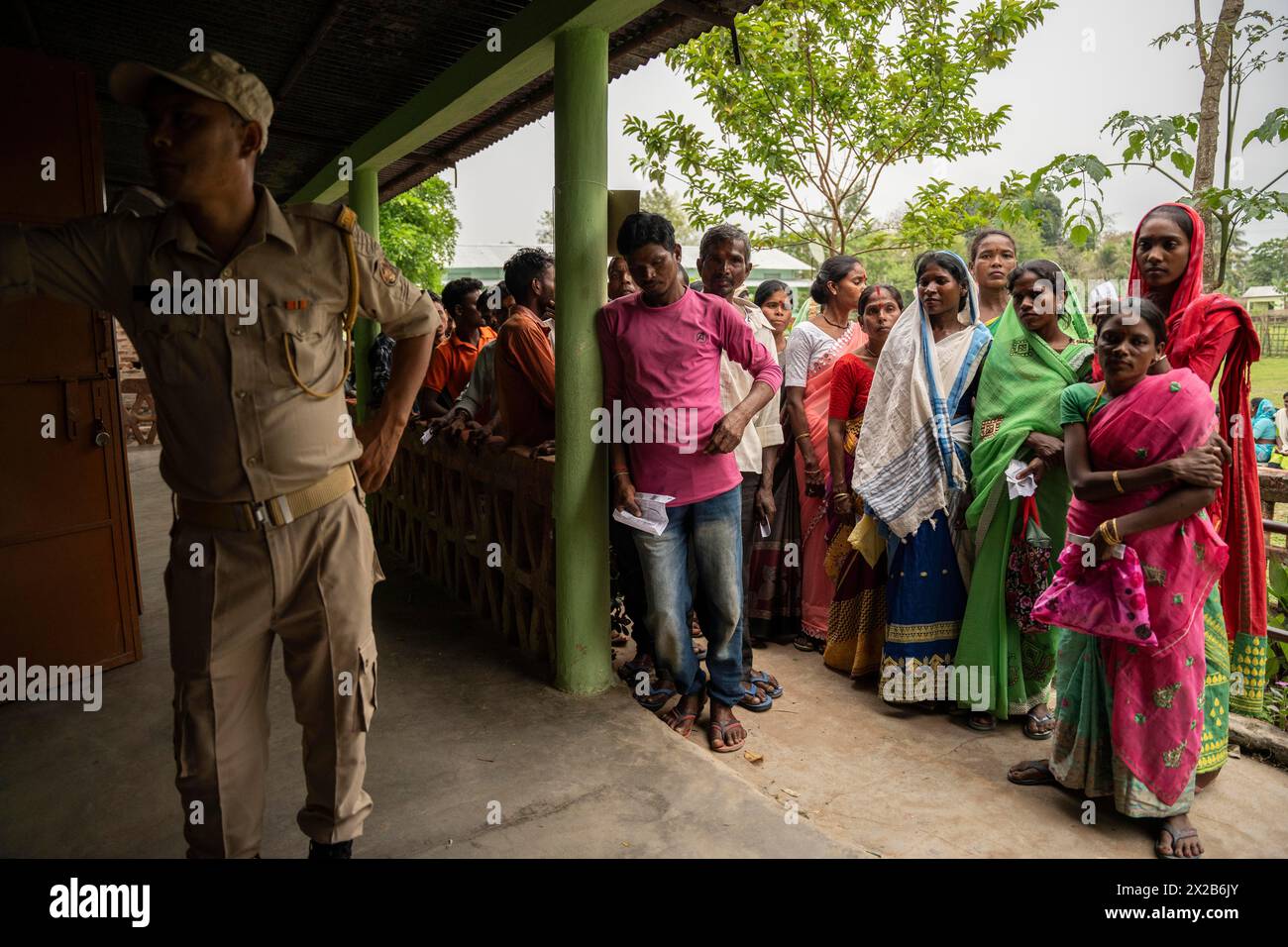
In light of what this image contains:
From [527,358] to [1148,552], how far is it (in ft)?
8.64

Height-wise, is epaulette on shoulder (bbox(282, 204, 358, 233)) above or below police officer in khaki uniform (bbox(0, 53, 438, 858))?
above

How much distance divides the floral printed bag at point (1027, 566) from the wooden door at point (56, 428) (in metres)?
3.93

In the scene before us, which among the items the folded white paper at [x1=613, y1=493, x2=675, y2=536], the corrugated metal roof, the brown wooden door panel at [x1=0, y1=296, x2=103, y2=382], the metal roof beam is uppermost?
the corrugated metal roof

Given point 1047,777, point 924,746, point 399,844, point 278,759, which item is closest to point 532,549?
point 278,759

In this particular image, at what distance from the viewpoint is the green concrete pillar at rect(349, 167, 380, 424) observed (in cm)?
624

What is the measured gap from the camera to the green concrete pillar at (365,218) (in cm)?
624

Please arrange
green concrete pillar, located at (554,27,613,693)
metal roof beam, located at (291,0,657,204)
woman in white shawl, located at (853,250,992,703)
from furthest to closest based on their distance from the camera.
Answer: woman in white shawl, located at (853,250,992,703), green concrete pillar, located at (554,27,613,693), metal roof beam, located at (291,0,657,204)

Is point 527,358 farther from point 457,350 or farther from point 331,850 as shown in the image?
point 331,850

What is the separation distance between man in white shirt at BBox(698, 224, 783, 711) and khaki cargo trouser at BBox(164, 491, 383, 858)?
1.99 meters

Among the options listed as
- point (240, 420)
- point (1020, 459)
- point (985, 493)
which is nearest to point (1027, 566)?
point (985, 493)

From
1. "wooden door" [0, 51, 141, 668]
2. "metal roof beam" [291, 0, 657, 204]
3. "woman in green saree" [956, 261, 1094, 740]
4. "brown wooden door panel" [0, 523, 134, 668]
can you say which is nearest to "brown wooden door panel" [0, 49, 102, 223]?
"wooden door" [0, 51, 141, 668]

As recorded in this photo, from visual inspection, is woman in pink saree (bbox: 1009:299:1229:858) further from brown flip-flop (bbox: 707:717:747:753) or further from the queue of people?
brown flip-flop (bbox: 707:717:747:753)
